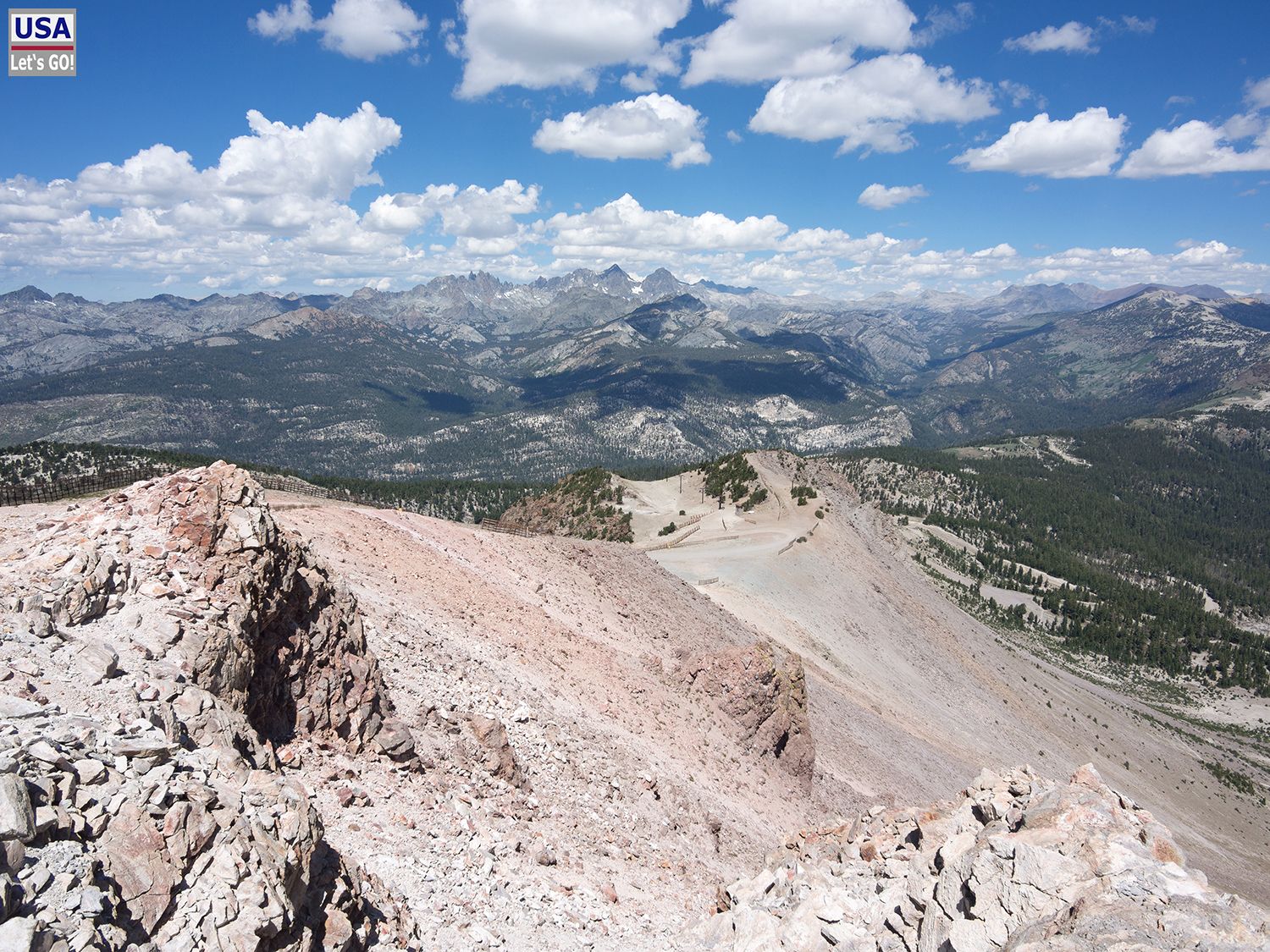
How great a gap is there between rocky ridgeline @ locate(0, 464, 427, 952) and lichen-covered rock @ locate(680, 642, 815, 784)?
16.6 metres

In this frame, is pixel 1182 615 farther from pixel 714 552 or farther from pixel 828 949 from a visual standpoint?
pixel 828 949

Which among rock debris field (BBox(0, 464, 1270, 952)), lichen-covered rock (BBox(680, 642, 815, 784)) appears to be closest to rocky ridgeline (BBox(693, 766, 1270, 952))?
rock debris field (BBox(0, 464, 1270, 952))

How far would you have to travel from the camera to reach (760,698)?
29.5m

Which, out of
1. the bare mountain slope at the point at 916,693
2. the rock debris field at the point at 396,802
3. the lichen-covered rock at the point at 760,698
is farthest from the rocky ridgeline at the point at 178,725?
the bare mountain slope at the point at 916,693

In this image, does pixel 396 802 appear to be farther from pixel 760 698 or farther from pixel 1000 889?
pixel 760 698

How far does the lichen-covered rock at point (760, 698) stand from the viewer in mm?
29266

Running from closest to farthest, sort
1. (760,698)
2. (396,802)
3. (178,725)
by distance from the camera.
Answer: (178,725)
(396,802)
(760,698)

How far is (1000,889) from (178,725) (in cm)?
1485

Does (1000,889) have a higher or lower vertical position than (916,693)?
higher

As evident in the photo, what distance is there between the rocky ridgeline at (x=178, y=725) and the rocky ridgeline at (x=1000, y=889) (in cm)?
877

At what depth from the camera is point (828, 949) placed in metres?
13.0

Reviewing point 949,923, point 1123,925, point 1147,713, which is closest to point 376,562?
point 949,923

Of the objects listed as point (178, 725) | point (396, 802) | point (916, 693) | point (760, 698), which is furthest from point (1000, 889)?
point (916, 693)

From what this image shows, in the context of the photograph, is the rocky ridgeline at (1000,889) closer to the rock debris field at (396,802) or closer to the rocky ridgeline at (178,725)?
the rock debris field at (396,802)
